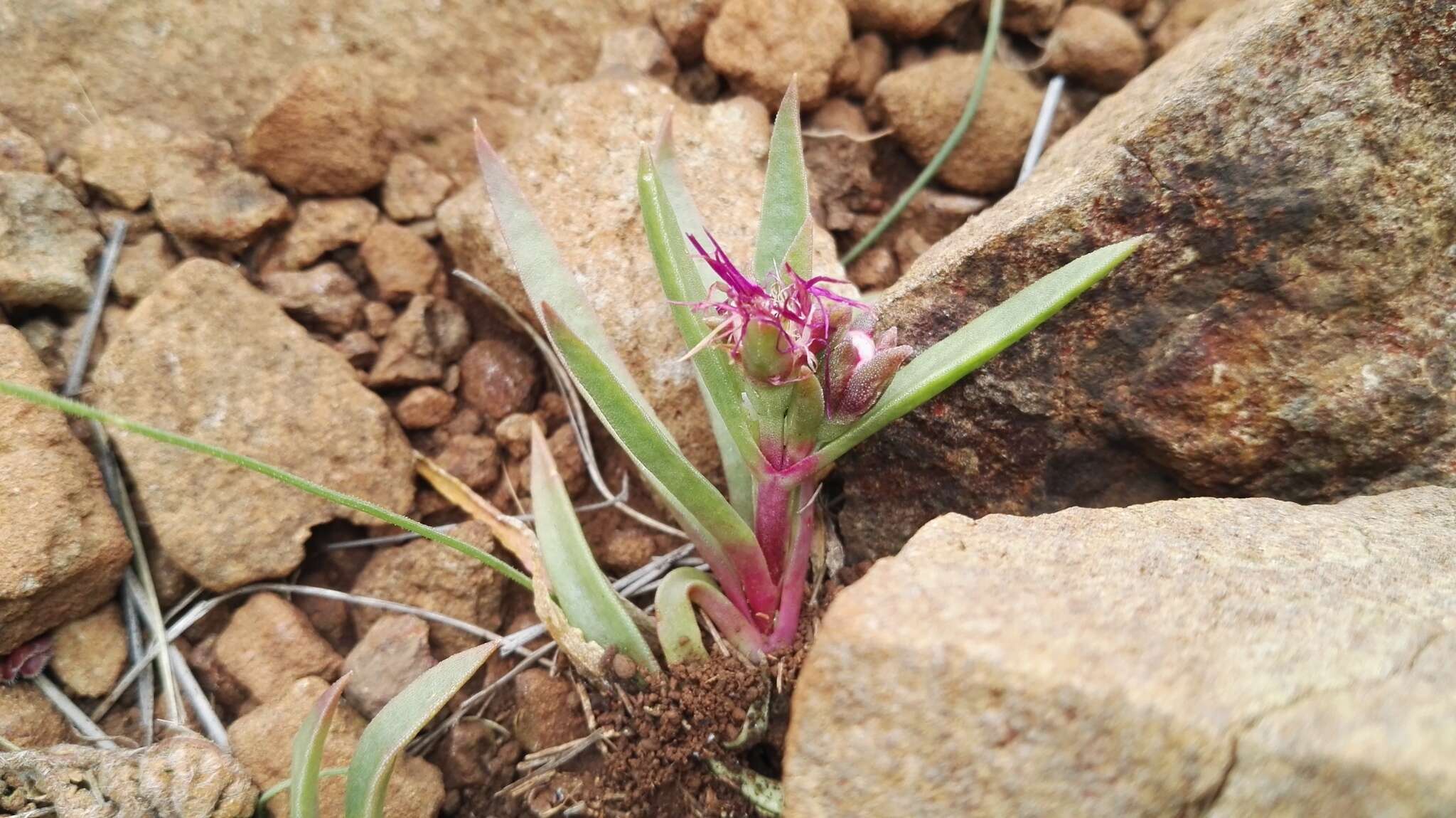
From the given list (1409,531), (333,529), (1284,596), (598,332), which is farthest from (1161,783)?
(333,529)

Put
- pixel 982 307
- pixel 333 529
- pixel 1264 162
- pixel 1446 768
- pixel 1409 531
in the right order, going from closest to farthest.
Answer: pixel 1446 768 < pixel 1409 531 < pixel 1264 162 < pixel 982 307 < pixel 333 529

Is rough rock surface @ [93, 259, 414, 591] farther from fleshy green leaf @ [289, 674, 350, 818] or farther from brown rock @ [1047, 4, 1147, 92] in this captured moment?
brown rock @ [1047, 4, 1147, 92]

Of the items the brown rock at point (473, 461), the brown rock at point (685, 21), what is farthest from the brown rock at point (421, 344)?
the brown rock at point (685, 21)

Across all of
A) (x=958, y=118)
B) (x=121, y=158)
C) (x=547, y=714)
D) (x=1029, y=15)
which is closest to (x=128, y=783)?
(x=547, y=714)

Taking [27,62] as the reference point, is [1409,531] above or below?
below

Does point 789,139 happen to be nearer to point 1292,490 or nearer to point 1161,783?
point 1292,490

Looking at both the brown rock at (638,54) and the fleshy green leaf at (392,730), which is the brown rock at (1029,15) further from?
the fleshy green leaf at (392,730)

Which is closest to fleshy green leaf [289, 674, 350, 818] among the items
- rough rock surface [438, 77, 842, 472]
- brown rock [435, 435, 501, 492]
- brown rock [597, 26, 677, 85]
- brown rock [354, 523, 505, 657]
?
brown rock [354, 523, 505, 657]
